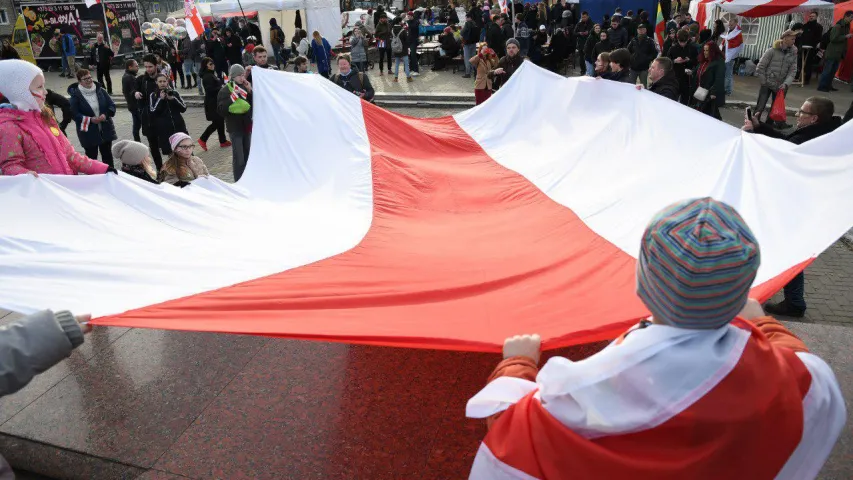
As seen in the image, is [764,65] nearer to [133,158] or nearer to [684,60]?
[684,60]

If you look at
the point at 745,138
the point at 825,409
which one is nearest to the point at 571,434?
the point at 825,409

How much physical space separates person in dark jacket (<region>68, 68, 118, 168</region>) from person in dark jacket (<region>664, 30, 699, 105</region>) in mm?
8607

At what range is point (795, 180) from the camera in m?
3.15

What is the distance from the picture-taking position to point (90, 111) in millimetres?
7574

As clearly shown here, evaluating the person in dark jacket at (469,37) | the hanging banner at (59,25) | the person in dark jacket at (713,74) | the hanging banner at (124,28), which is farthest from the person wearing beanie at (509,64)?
the hanging banner at (124,28)

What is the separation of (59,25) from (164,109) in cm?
1589

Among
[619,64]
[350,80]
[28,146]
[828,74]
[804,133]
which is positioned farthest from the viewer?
[828,74]

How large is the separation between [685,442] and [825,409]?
16.3 inches

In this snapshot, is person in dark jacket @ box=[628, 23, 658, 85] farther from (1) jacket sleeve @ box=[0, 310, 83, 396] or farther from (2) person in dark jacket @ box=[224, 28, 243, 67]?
(1) jacket sleeve @ box=[0, 310, 83, 396]

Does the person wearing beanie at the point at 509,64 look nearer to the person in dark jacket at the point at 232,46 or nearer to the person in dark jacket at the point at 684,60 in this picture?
the person in dark jacket at the point at 684,60

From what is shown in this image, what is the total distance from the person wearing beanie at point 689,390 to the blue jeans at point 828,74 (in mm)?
13267

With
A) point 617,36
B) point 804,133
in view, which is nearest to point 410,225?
point 804,133

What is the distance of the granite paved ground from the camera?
9.46 ft

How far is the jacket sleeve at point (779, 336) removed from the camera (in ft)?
5.31
